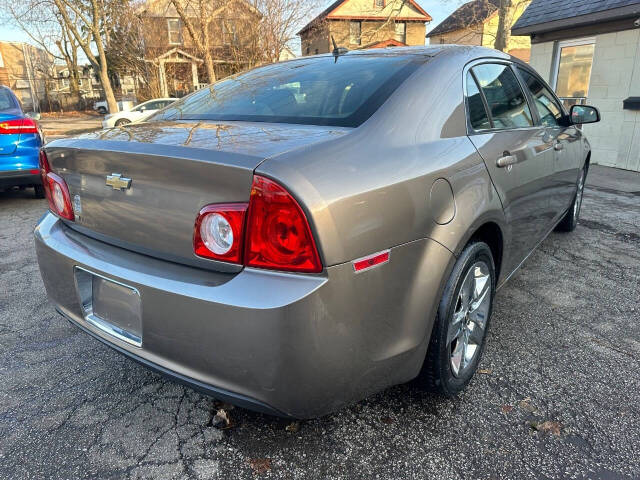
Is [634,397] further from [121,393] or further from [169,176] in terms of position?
[121,393]

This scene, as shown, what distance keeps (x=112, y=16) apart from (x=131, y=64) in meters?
3.46

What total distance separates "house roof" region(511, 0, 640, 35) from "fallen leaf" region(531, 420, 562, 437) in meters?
8.27

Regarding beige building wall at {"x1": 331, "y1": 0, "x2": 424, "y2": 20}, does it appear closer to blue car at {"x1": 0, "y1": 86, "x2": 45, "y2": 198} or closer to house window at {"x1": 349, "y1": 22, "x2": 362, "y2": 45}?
house window at {"x1": 349, "y1": 22, "x2": 362, "y2": 45}

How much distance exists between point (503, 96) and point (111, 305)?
2343mm

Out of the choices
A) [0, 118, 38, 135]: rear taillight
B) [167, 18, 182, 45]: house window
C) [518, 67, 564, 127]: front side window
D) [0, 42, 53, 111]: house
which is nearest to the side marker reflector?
[518, 67, 564, 127]: front side window

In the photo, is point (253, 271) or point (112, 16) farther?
point (112, 16)

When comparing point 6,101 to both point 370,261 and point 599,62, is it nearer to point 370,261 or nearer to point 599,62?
point 370,261

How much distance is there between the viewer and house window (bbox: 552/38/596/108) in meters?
9.40

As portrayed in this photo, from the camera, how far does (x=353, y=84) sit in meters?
2.19

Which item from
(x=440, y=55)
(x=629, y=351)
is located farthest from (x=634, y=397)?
(x=440, y=55)

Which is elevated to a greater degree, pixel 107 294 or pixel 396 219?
pixel 396 219

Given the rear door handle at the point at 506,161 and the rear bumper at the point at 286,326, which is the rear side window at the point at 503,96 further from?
the rear bumper at the point at 286,326

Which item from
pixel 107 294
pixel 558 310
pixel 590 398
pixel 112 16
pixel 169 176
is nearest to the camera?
pixel 169 176

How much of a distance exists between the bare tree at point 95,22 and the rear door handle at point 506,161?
21.8 metres
